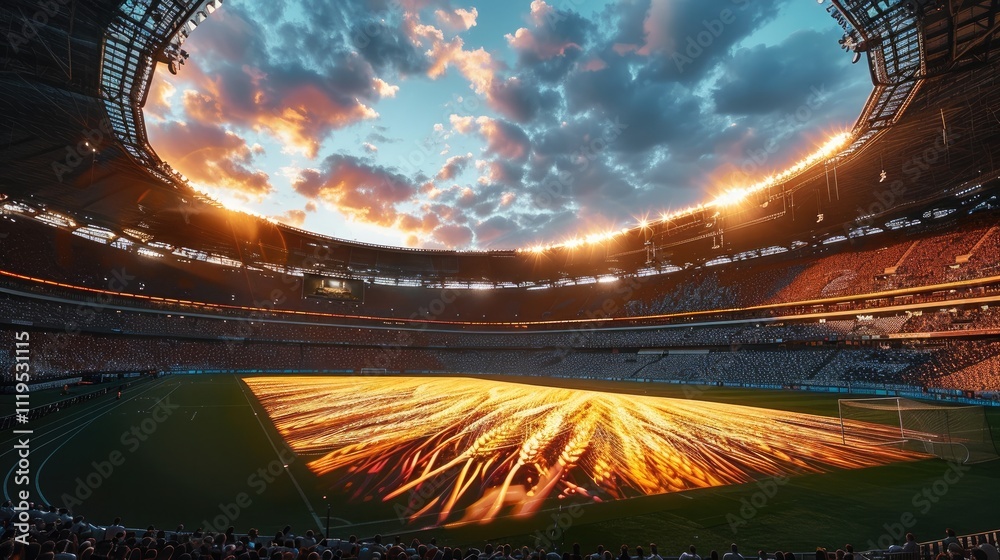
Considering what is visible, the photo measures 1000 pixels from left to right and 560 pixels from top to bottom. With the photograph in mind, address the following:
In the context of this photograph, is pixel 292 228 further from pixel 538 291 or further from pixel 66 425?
pixel 538 291

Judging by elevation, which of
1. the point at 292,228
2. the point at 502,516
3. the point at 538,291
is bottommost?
the point at 502,516

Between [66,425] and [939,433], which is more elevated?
[939,433]

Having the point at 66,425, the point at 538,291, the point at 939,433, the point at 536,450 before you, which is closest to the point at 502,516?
the point at 536,450

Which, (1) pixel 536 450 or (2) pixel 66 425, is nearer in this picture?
(1) pixel 536 450

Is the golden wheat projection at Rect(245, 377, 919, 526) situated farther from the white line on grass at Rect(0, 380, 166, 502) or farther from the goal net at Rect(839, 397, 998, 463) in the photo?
the white line on grass at Rect(0, 380, 166, 502)

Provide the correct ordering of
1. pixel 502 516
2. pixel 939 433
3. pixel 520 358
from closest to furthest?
pixel 502 516 < pixel 939 433 < pixel 520 358

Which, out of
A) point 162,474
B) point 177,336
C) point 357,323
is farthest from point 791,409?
point 177,336
